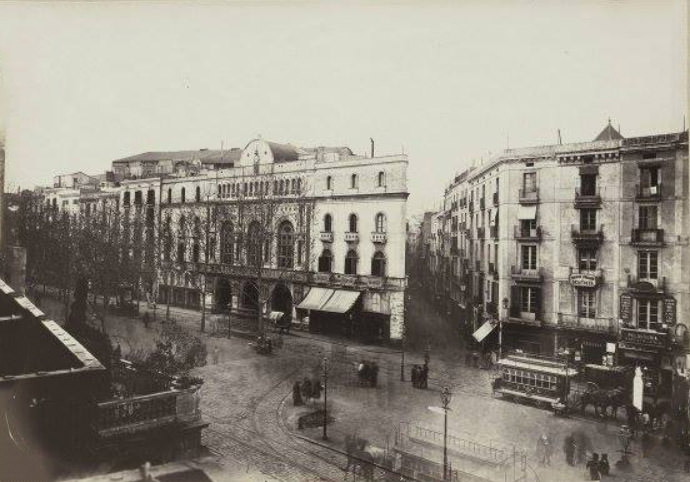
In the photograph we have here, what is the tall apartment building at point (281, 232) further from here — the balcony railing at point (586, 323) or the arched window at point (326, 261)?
the balcony railing at point (586, 323)

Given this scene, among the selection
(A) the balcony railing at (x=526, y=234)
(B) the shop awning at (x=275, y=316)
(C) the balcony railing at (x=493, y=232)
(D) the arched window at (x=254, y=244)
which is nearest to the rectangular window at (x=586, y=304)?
(A) the balcony railing at (x=526, y=234)

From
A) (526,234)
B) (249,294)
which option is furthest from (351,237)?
(526,234)

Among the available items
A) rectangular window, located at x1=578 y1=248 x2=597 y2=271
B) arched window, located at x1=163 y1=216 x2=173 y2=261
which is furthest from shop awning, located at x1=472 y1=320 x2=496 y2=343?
arched window, located at x1=163 y1=216 x2=173 y2=261

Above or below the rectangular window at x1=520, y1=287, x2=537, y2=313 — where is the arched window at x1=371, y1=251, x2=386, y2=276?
above

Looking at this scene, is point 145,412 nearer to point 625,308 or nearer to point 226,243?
point 625,308

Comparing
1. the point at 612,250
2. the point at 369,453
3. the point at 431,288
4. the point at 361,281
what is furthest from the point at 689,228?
the point at 431,288

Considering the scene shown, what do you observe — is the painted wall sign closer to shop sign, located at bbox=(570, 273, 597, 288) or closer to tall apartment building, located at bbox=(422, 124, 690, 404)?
tall apartment building, located at bbox=(422, 124, 690, 404)

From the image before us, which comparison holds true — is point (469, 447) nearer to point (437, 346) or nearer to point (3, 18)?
point (437, 346)
